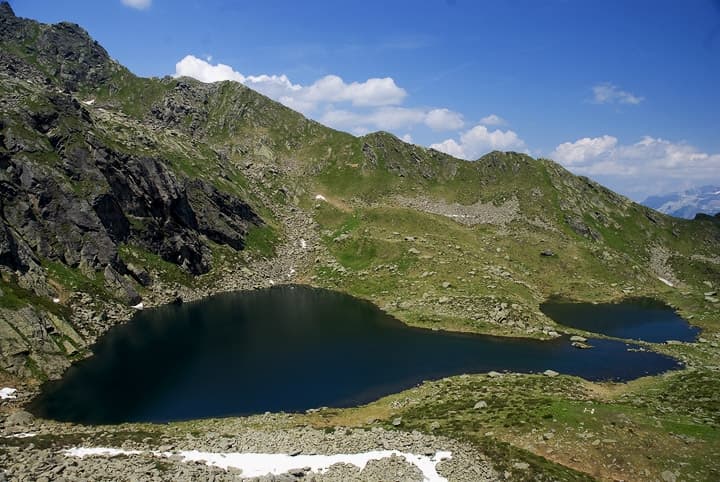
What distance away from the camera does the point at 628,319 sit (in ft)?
366

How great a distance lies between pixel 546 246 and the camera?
15225 centimetres

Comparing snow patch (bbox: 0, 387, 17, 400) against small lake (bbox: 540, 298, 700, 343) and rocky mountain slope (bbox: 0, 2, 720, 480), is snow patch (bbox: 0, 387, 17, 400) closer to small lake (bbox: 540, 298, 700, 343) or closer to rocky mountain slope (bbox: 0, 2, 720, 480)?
rocky mountain slope (bbox: 0, 2, 720, 480)

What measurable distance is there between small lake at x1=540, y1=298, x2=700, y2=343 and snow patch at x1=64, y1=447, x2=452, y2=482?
7200 cm

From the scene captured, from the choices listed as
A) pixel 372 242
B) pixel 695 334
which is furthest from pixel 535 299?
pixel 372 242

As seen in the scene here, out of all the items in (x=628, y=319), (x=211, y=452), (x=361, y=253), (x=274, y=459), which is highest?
(x=361, y=253)

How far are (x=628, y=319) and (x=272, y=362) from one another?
83.8 metres

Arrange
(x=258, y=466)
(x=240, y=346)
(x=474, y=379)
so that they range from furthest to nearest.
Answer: (x=240, y=346), (x=474, y=379), (x=258, y=466)

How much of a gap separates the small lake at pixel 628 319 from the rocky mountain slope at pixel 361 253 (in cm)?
410

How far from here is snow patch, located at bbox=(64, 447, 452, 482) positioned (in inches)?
1681

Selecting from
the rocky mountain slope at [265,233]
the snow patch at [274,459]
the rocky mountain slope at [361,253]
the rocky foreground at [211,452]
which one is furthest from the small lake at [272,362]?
the snow patch at [274,459]

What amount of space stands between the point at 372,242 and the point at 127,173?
71765mm

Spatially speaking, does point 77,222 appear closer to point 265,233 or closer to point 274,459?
point 265,233

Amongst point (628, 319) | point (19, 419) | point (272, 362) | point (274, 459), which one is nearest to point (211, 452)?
point (274, 459)

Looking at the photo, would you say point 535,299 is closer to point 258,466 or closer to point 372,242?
point 372,242
